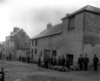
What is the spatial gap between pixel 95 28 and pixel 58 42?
7324 mm

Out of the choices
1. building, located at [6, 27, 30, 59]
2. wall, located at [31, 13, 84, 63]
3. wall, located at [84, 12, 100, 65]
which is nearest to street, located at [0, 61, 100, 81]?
wall, located at [84, 12, 100, 65]

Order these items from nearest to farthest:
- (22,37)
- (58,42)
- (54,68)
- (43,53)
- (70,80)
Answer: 1. (70,80)
2. (54,68)
3. (58,42)
4. (43,53)
5. (22,37)

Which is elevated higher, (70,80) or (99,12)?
(99,12)

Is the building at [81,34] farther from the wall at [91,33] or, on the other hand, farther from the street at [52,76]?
the street at [52,76]

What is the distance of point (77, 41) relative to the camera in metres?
18.3

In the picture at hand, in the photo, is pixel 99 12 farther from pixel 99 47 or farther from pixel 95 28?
pixel 99 47

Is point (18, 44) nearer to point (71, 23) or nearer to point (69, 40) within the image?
point (69, 40)

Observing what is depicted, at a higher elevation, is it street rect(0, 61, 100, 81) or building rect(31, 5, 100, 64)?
building rect(31, 5, 100, 64)

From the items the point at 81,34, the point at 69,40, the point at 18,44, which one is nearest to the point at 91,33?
the point at 81,34

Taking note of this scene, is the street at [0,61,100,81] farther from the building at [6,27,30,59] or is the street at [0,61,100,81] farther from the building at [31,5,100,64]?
the building at [6,27,30,59]

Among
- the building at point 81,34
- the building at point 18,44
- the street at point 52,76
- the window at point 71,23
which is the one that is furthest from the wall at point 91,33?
the building at point 18,44

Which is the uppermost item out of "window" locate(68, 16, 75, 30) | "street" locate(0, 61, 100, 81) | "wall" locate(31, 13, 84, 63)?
"window" locate(68, 16, 75, 30)

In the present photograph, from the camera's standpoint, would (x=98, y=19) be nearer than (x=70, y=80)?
No

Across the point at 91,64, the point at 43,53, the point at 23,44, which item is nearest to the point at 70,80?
the point at 91,64
